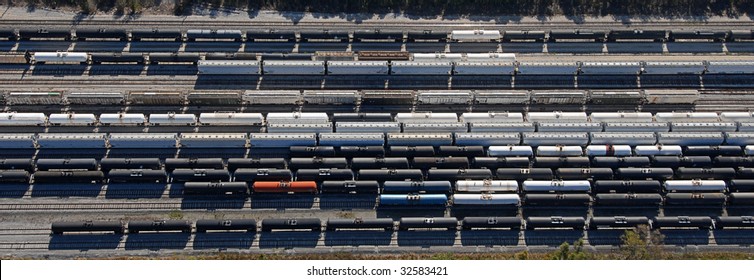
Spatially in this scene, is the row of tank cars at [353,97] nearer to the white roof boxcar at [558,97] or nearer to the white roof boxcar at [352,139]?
the white roof boxcar at [558,97]

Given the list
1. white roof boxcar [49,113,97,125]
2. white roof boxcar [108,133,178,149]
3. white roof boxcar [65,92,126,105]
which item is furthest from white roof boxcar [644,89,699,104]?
white roof boxcar [49,113,97,125]

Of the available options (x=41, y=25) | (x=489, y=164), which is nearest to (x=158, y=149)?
(x=41, y=25)

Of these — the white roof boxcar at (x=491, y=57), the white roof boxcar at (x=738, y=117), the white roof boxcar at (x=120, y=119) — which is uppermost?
the white roof boxcar at (x=491, y=57)

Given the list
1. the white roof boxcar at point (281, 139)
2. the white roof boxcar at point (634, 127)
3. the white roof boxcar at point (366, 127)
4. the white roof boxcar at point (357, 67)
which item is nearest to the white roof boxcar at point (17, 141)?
the white roof boxcar at point (281, 139)

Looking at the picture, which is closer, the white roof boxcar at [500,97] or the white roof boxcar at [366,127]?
the white roof boxcar at [366,127]

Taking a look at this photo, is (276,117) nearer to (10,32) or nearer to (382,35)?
(382,35)

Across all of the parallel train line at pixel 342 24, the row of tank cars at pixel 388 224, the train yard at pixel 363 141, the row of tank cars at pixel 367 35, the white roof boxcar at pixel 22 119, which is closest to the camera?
the row of tank cars at pixel 388 224

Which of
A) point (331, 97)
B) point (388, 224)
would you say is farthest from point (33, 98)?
point (388, 224)
